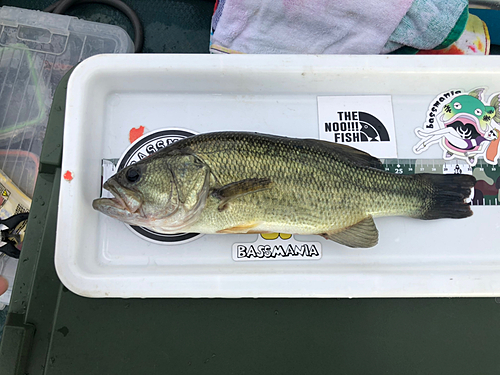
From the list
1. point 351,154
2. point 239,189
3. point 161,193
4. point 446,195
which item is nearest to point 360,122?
point 351,154

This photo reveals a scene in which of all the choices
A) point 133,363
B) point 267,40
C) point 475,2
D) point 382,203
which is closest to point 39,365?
point 133,363

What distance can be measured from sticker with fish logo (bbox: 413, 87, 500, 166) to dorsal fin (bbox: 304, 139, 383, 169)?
11.7 inches

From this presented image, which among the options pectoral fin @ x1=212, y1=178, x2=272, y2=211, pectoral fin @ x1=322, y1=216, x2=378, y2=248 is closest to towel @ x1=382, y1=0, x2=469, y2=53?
pectoral fin @ x1=322, y1=216, x2=378, y2=248

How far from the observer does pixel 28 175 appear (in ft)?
5.77

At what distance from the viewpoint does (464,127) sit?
1.43 metres

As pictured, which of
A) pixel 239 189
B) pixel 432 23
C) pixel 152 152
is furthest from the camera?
pixel 432 23

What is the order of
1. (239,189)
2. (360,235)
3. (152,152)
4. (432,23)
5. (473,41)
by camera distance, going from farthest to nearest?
(473,41) → (432,23) → (152,152) → (360,235) → (239,189)

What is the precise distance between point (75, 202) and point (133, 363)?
0.70 metres

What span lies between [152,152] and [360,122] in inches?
37.1

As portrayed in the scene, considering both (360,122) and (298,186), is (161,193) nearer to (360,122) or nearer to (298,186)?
(298,186)

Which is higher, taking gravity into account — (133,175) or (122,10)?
(122,10)

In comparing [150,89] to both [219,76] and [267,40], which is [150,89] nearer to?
[219,76]

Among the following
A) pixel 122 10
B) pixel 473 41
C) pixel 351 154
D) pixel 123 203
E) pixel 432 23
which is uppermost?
pixel 122 10

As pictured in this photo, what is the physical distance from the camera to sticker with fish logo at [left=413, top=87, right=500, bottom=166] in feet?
4.65
